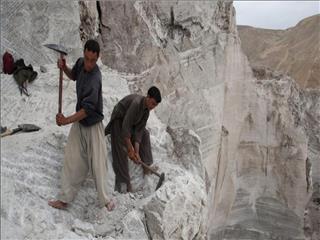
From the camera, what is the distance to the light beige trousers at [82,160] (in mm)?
3893

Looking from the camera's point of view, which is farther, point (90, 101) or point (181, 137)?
point (181, 137)

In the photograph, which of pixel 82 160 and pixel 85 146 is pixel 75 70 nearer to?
pixel 85 146

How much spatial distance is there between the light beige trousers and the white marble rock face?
16cm

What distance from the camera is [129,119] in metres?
4.29

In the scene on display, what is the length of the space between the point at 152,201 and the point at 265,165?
5.41 meters

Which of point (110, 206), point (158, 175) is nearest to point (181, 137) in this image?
point (158, 175)

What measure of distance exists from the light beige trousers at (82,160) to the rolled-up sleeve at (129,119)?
1.16 ft

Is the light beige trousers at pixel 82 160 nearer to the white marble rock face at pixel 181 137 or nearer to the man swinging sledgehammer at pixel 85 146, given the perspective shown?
the man swinging sledgehammer at pixel 85 146

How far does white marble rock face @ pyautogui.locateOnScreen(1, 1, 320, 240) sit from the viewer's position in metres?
3.96

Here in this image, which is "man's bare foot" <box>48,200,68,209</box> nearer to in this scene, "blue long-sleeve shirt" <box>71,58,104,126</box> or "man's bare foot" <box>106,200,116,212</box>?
"man's bare foot" <box>106,200,116,212</box>

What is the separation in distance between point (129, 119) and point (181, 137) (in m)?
1.54

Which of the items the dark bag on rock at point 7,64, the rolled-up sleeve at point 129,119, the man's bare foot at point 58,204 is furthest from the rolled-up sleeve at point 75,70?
the dark bag on rock at point 7,64

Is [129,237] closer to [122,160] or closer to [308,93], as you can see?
[122,160]

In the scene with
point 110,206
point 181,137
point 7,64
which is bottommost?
point 110,206
